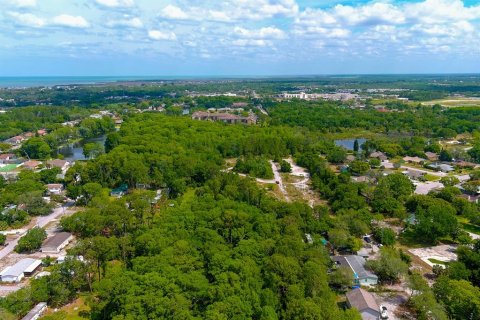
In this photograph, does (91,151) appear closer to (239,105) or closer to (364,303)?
(364,303)

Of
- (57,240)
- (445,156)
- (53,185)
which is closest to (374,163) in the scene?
(445,156)

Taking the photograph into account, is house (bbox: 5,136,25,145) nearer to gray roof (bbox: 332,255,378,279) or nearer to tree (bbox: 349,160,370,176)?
tree (bbox: 349,160,370,176)

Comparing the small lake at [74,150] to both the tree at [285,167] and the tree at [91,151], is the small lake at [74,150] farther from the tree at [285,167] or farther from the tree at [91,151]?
the tree at [285,167]

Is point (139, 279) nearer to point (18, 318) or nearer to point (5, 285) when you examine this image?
point (18, 318)

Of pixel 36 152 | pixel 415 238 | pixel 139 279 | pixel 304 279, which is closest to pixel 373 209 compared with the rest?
pixel 415 238

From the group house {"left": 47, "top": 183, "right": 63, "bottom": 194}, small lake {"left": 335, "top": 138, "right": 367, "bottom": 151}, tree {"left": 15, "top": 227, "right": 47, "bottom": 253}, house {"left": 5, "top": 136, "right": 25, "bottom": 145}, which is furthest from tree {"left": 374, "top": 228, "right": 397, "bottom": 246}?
house {"left": 5, "top": 136, "right": 25, "bottom": 145}

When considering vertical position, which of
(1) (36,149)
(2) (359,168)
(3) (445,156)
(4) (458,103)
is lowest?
(3) (445,156)

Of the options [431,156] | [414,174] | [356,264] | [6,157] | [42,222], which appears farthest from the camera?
[431,156]

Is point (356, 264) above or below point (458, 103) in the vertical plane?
below
